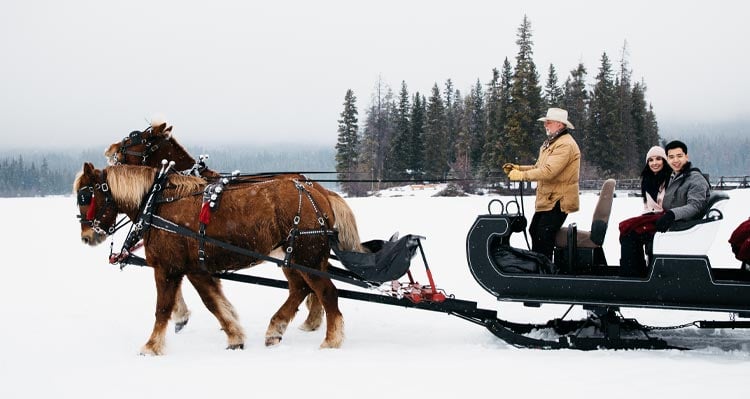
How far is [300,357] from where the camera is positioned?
574cm

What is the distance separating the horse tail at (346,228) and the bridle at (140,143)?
2585mm

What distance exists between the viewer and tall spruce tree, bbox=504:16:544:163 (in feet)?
133

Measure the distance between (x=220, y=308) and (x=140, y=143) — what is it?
2418 millimetres

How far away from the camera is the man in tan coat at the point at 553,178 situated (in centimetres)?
590

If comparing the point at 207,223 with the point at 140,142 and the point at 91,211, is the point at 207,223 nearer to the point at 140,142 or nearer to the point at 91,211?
the point at 91,211

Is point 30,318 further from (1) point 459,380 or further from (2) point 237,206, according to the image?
(1) point 459,380

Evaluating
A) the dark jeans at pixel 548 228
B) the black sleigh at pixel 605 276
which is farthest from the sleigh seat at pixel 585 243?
the dark jeans at pixel 548 228

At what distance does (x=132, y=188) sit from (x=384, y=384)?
3362 millimetres

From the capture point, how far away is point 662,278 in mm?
5465

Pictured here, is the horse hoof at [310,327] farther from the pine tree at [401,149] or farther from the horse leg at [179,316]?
the pine tree at [401,149]

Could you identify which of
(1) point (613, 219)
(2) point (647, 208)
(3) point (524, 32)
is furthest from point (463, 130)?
(2) point (647, 208)

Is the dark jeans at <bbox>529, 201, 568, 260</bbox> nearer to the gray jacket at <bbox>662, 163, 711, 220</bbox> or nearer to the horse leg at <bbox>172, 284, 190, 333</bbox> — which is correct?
the gray jacket at <bbox>662, 163, 711, 220</bbox>

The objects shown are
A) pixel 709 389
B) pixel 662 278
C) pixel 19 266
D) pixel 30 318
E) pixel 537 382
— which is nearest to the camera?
pixel 709 389

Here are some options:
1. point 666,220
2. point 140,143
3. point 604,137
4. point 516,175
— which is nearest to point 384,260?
point 516,175
